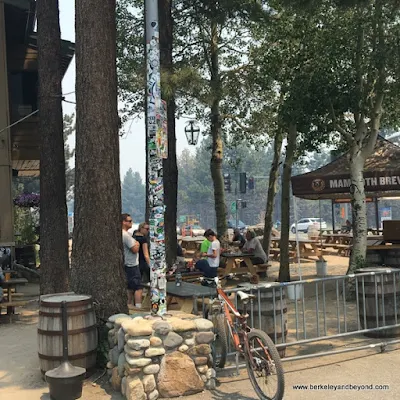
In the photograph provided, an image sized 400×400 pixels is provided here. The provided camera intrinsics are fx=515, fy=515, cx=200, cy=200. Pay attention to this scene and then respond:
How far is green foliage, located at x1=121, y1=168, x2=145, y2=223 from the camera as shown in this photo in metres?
Result: 150

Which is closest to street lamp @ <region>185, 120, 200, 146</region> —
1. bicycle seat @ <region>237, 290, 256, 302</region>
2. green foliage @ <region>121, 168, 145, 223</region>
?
bicycle seat @ <region>237, 290, 256, 302</region>

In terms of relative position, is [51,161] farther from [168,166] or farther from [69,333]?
[69,333]

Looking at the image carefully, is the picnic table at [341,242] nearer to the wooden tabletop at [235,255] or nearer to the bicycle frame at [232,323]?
the wooden tabletop at [235,255]

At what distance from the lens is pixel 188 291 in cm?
621

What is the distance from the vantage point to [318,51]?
32.6ft

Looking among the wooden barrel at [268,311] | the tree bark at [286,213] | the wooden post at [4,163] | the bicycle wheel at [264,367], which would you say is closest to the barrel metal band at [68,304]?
the bicycle wheel at [264,367]

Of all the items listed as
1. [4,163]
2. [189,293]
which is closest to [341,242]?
[4,163]

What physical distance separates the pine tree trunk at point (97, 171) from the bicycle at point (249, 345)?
1268 millimetres

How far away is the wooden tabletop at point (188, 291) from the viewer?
18.8ft

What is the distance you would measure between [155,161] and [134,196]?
159 meters

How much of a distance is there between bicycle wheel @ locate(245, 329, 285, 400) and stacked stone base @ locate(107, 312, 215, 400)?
0.48 metres

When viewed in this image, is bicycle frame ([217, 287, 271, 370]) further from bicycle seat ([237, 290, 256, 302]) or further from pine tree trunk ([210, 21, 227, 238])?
pine tree trunk ([210, 21, 227, 238])

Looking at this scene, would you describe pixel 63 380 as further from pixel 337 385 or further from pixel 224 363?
pixel 337 385

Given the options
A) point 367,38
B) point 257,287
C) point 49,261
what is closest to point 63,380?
point 257,287
